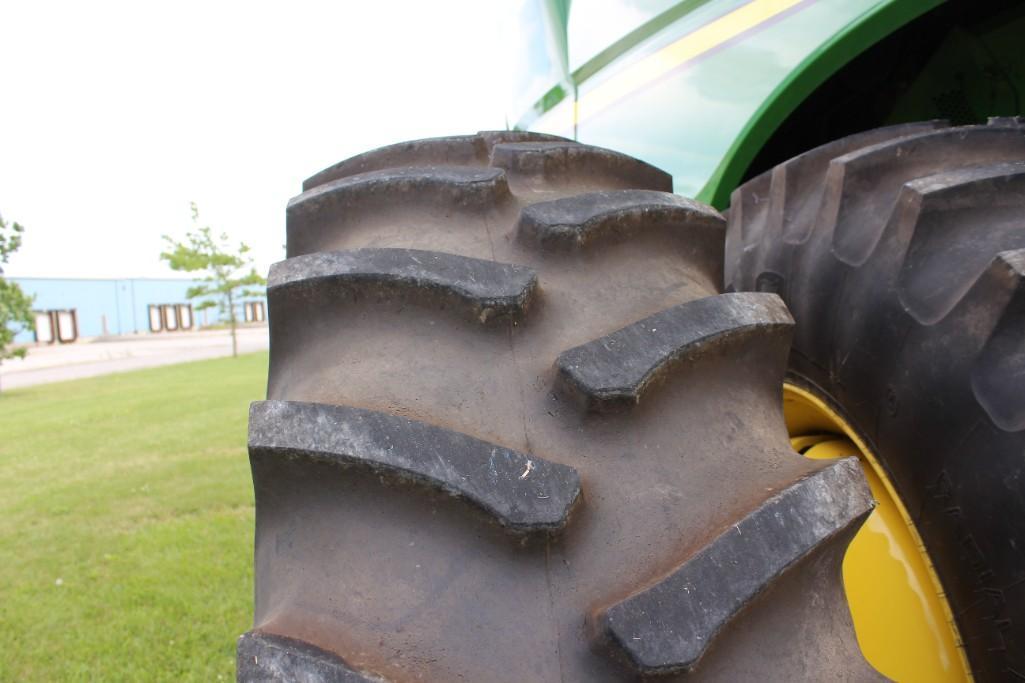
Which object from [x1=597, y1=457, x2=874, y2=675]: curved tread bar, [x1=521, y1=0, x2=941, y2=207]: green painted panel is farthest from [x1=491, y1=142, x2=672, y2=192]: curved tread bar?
[x1=597, y1=457, x2=874, y2=675]: curved tread bar

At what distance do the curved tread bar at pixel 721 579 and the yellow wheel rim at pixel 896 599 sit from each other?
0.28 m

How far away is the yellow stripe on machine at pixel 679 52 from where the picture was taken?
132 centimetres

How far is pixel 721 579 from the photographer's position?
0.63 m

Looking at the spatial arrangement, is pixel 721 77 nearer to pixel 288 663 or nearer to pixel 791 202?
pixel 791 202

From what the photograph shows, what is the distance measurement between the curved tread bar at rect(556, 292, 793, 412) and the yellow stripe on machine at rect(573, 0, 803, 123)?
2.24 ft

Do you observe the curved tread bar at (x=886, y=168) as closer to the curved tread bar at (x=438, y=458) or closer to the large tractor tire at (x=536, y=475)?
the large tractor tire at (x=536, y=475)

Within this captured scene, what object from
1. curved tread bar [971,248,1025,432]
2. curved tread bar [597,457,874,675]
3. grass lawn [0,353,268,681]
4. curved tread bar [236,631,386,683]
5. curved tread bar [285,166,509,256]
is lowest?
grass lawn [0,353,268,681]

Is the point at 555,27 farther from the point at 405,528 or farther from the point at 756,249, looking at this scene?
the point at 405,528

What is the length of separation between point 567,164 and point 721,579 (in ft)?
1.93

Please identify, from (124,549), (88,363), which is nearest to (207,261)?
(88,363)

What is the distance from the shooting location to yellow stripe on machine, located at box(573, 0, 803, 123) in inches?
52.1

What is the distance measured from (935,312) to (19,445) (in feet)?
21.2

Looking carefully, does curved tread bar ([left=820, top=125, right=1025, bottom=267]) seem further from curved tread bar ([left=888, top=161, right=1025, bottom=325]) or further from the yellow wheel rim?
the yellow wheel rim

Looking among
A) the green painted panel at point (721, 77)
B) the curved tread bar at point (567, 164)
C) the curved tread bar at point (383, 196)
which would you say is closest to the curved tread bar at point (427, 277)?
the curved tread bar at point (383, 196)
